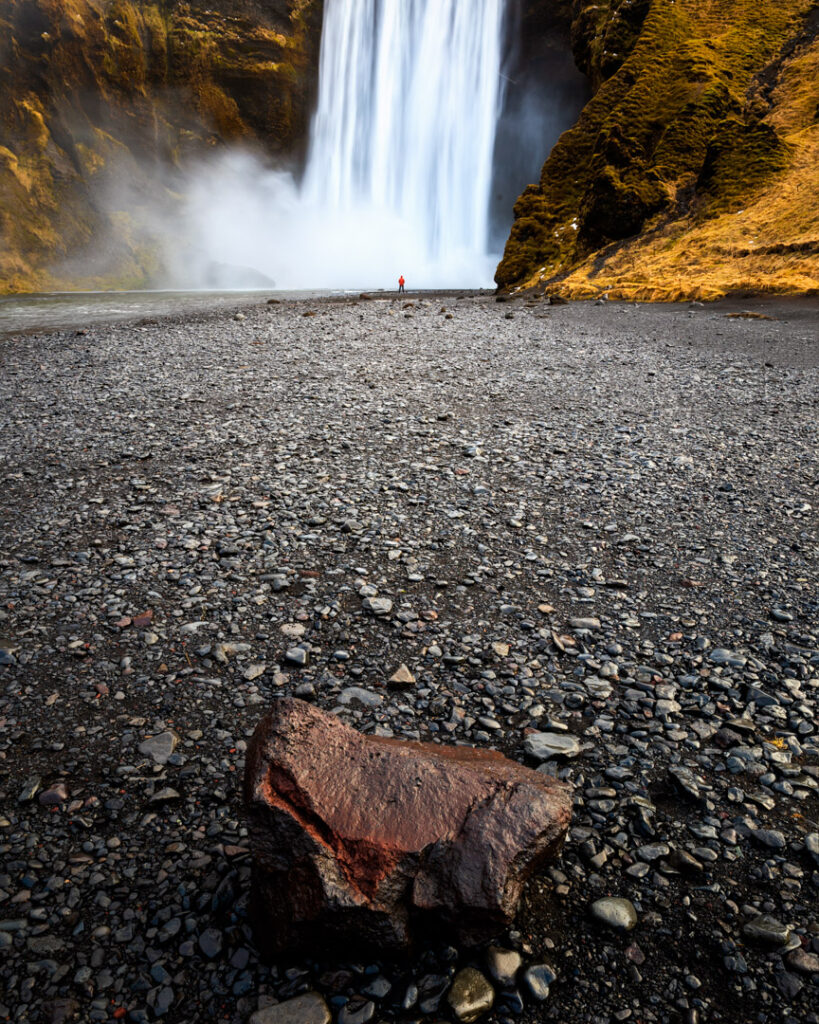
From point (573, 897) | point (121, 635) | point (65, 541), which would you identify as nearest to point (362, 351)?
point (65, 541)

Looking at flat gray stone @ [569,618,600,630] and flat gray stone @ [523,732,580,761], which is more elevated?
flat gray stone @ [569,618,600,630]

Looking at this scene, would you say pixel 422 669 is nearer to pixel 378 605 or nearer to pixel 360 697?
pixel 360 697

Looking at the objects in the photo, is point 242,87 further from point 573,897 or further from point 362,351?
point 573,897

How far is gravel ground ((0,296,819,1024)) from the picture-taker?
2.23m

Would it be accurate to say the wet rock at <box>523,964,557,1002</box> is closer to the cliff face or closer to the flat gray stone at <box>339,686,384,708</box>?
the flat gray stone at <box>339,686,384,708</box>

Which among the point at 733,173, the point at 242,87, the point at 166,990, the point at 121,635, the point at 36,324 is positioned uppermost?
the point at 242,87

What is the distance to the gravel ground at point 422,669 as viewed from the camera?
2.23 meters

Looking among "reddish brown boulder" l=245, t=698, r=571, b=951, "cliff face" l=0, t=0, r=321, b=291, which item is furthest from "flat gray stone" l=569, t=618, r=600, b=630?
"cliff face" l=0, t=0, r=321, b=291

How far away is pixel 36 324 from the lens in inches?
965

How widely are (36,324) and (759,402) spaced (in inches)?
1066

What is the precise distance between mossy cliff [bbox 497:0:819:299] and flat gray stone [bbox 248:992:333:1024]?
A: 27849 mm

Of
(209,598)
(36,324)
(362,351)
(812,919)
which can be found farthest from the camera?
(36,324)

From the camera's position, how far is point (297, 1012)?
2055 mm

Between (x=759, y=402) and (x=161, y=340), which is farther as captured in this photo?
(x=161, y=340)
